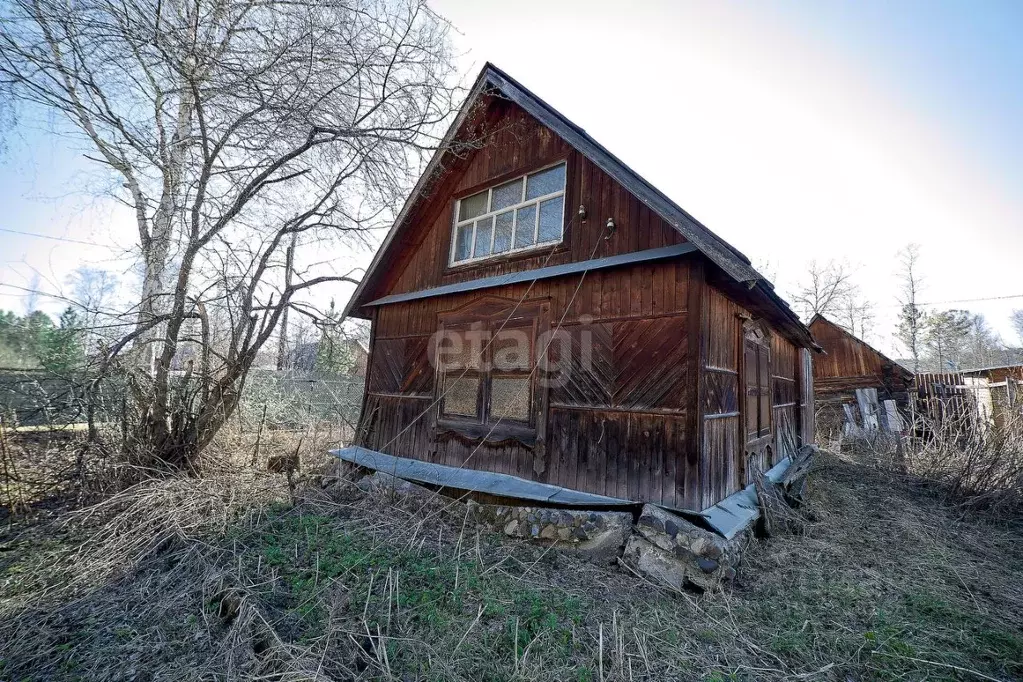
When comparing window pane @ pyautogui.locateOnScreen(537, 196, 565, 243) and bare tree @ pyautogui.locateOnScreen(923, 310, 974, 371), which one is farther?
bare tree @ pyautogui.locateOnScreen(923, 310, 974, 371)

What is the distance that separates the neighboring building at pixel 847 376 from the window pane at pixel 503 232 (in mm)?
14145

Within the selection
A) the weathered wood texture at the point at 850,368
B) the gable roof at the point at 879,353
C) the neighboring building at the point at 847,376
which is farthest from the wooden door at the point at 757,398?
the gable roof at the point at 879,353

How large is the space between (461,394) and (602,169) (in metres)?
3.97

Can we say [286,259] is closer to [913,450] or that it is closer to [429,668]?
[429,668]

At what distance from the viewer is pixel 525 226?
7.00 m

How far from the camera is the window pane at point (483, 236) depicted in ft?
24.5

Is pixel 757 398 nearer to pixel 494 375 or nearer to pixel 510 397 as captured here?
pixel 510 397

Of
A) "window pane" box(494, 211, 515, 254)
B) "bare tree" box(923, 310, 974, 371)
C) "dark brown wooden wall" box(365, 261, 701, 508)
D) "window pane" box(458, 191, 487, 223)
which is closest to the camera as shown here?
"dark brown wooden wall" box(365, 261, 701, 508)

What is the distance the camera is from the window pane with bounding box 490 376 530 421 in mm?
6199

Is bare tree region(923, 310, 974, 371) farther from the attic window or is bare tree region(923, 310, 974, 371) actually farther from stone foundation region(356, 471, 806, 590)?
stone foundation region(356, 471, 806, 590)

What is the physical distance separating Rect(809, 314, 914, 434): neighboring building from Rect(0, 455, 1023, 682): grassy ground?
42.3 ft

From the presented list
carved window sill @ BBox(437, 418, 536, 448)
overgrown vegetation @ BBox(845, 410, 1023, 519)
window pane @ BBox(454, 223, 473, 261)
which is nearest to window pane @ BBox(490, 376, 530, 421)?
carved window sill @ BBox(437, 418, 536, 448)

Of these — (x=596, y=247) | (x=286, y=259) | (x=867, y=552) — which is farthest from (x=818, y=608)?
(x=286, y=259)

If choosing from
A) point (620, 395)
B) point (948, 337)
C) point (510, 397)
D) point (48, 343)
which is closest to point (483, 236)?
point (510, 397)
